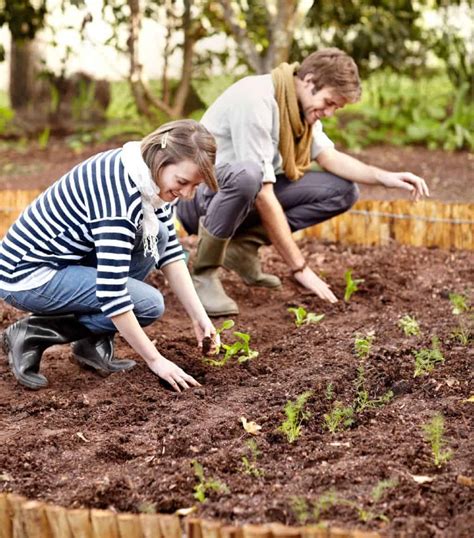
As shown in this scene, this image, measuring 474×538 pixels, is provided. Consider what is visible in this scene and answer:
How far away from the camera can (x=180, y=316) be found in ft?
15.7

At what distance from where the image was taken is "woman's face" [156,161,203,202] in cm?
339

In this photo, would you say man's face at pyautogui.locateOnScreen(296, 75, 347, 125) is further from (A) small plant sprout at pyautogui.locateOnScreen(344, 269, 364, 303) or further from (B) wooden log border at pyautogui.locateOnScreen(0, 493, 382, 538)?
(B) wooden log border at pyautogui.locateOnScreen(0, 493, 382, 538)

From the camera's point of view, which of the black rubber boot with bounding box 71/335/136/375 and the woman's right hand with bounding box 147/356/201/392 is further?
the black rubber boot with bounding box 71/335/136/375

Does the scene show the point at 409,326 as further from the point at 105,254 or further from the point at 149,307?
the point at 105,254

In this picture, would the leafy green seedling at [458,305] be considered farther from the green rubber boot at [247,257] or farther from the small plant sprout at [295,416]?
the small plant sprout at [295,416]

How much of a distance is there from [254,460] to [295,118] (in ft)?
7.00

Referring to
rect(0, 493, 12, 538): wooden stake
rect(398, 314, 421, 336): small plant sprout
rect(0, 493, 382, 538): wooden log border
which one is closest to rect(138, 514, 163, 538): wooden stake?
rect(0, 493, 382, 538): wooden log border

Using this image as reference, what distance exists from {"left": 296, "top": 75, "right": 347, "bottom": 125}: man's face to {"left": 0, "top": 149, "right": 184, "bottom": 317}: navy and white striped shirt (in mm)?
1128

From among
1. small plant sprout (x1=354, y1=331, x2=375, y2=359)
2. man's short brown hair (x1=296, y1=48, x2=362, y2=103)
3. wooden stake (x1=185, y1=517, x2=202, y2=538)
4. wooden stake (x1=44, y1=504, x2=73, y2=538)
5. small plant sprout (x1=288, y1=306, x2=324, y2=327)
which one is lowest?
small plant sprout (x1=288, y1=306, x2=324, y2=327)

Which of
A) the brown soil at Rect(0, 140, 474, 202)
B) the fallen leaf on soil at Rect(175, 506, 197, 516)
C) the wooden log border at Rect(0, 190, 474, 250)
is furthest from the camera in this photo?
the brown soil at Rect(0, 140, 474, 202)

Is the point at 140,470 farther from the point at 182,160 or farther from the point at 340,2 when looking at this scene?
the point at 340,2

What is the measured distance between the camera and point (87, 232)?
11.9 feet

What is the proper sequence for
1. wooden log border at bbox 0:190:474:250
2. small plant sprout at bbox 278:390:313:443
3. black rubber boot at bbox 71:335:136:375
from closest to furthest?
small plant sprout at bbox 278:390:313:443 → black rubber boot at bbox 71:335:136:375 → wooden log border at bbox 0:190:474:250

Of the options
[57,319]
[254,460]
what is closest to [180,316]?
[57,319]
